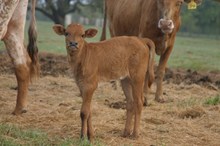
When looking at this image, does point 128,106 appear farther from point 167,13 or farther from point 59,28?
point 167,13

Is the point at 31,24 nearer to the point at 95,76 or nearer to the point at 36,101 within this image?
the point at 36,101

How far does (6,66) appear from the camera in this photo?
44.3ft

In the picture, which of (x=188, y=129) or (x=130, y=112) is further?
(x=188, y=129)

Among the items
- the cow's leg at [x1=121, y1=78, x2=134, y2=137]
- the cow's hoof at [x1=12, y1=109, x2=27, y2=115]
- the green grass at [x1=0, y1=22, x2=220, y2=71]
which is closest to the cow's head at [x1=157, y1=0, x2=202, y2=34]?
the cow's leg at [x1=121, y1=78, x2=134, y2=137]

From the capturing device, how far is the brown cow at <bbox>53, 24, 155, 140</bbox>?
597 cm

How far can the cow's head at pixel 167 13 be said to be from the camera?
8672 mm

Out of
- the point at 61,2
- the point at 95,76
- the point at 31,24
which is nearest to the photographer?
the point at 95,76

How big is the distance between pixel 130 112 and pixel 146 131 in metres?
0.48

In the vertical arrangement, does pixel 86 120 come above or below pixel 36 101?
above

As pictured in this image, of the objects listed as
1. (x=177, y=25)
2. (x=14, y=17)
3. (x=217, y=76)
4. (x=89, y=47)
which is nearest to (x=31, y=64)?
(x=14, y=17)

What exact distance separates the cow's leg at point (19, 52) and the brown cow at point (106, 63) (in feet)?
6.50

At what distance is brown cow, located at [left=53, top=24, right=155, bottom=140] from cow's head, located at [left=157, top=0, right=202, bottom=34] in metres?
2.07

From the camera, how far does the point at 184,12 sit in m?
51.9

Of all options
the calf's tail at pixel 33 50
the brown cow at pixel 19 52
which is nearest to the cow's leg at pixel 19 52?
the brown cow at pixel 19 52
